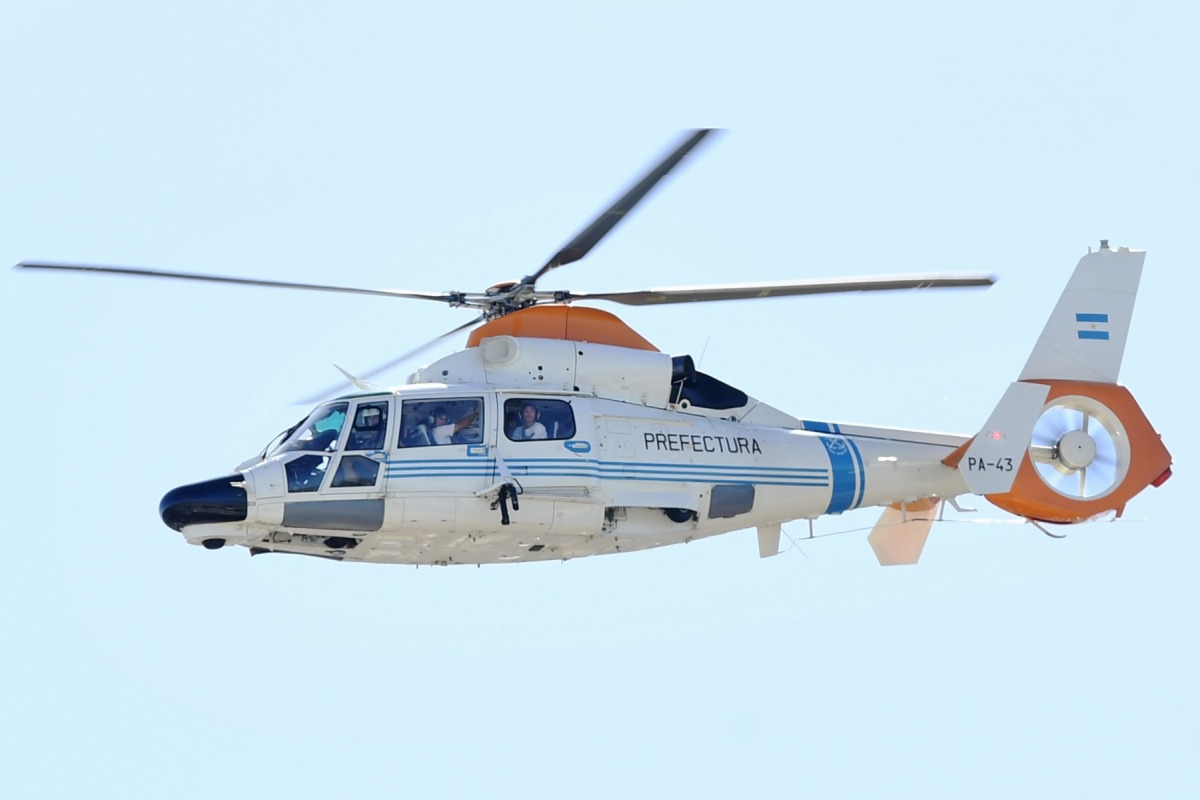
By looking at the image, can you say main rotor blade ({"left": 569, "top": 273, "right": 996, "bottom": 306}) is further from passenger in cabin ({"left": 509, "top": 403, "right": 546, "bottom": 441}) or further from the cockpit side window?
the cockpit side window

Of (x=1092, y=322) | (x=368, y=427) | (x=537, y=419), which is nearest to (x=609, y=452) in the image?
(x=537, y=419)

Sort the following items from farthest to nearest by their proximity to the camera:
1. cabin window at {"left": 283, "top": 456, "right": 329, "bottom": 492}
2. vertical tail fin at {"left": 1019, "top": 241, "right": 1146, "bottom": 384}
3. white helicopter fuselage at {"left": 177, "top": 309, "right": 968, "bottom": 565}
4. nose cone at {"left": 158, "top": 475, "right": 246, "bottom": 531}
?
vertical tail fin at {"left": 1019, "top": 241, "right": 1146, "bottom": 384}, white helicopter fuselage at {"left": 177, "top": 309, "right": 968, "bottom": 565}, cabin window at {"left": 283, "top": 456, "right": 329, "bottom": 492}, nose cone at {"left": 158, "top": 475, "right": 246, "bottom": 531}

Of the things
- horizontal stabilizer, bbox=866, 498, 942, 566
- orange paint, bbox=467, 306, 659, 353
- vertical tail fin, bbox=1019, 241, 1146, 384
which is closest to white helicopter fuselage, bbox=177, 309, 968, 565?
orange paint, bbox=467, 306, 659, 353

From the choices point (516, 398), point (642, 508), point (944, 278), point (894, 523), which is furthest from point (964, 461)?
point (516, 398)

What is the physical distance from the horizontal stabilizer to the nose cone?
659 centimetres

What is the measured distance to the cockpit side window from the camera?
15.3 m

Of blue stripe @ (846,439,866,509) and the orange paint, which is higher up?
the orange paint

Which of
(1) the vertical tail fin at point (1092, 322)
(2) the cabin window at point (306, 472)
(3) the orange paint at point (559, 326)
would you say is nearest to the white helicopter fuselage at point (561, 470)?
(2) the cabin window at point (306, 472)

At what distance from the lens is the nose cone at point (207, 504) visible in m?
14.8

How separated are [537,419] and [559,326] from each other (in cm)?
106

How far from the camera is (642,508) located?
1609 centimetres

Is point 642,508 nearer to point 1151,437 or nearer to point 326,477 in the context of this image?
point 326,477

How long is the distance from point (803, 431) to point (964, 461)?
5.38 ft

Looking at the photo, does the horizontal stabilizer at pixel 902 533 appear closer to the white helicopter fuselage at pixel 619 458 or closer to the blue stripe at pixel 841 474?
the white helicopter fuselage at pixel 619 458
